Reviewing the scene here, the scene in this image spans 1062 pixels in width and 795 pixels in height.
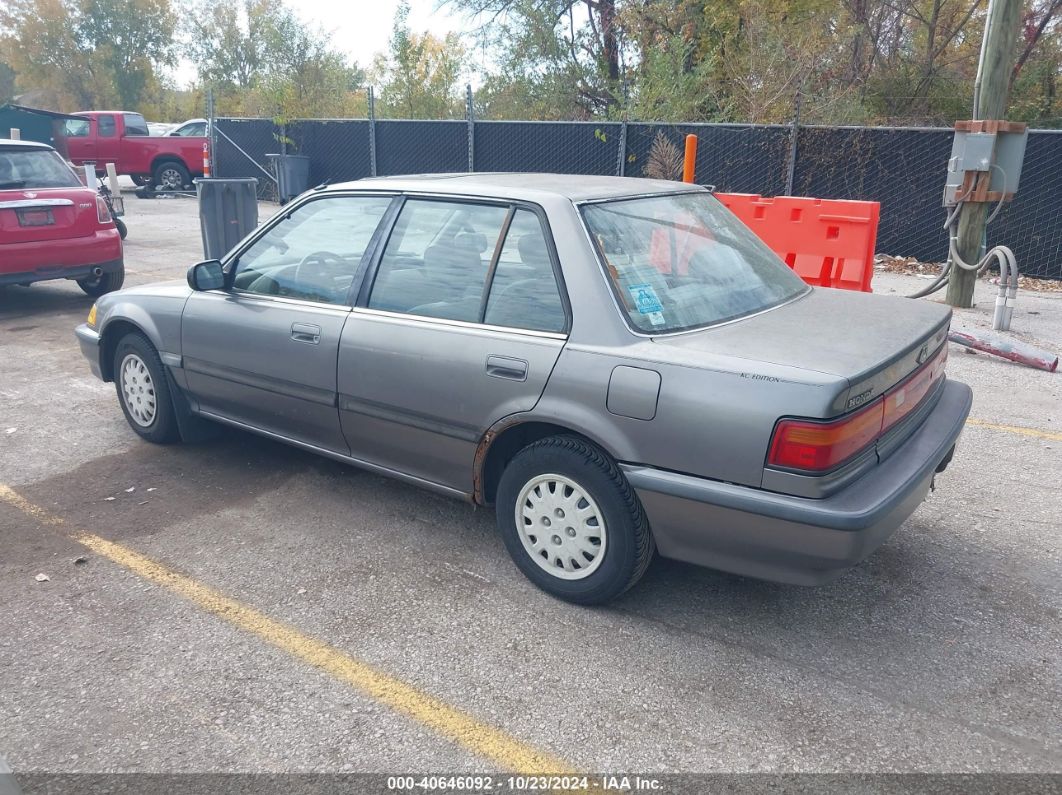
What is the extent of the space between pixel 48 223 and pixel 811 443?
791 centimetres

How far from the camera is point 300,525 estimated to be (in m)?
4.22

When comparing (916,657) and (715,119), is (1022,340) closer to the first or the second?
(916,657)

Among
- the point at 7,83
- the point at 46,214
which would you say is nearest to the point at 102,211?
the point at 46,214

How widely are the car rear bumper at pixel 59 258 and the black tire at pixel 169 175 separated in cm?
1365

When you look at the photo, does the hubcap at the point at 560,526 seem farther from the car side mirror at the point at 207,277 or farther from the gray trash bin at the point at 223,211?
the gray trash bin at the point at 223,211

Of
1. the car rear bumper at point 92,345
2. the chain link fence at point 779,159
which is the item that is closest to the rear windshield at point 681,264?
the car rear bumper at point 92,345

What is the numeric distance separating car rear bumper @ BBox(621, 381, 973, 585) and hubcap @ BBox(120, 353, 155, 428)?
3.19 meters

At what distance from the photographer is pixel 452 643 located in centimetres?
325

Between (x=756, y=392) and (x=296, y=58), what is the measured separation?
24450mm

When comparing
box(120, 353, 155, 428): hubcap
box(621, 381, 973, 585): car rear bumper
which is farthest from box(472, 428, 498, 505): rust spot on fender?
box(120, 353, 155, 428): hubcap

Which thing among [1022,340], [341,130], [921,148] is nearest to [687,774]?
[1022,340]

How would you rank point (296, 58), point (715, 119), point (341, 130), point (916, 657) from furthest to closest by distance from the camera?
point (296, 58) → point (341, 130) → point (715, 119) → point (916, 657)

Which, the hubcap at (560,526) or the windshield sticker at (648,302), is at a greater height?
the windshield sticker at (648,302)

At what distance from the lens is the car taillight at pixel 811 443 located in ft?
9.20
